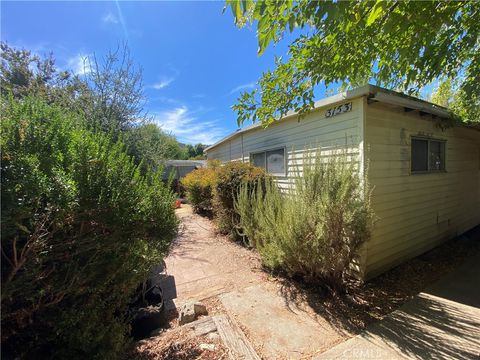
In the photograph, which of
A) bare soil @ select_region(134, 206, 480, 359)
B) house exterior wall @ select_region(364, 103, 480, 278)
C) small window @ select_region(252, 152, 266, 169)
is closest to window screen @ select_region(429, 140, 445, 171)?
house exterior wall @ select_region(364, 103, 480, 278)

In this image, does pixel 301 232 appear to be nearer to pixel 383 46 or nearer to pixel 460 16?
pixel 383 46

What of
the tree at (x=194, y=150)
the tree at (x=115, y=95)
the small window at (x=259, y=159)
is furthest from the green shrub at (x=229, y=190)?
the tree at (x=194, y=150)

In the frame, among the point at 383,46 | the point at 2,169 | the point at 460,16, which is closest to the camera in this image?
the point at 2,169

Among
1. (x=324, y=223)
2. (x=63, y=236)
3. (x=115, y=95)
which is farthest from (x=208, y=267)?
(x=115, y=95)

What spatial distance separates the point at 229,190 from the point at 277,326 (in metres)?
3.97

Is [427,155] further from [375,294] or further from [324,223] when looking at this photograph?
[324,223]

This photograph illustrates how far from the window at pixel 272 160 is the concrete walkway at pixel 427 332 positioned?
12.9ft

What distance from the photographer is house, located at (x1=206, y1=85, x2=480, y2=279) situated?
4113 mm

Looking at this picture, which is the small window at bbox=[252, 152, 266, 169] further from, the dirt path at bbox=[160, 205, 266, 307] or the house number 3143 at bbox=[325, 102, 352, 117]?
the house number 3143 at bbox=[325, 102, 352, 117]

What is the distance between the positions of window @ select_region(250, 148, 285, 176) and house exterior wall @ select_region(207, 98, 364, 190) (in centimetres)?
15

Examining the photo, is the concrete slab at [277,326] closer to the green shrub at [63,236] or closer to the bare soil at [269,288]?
the bare soil at [269,288]

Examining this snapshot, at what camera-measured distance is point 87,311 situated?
1.69 metres

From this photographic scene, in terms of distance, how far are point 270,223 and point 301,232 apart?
2.50 ft

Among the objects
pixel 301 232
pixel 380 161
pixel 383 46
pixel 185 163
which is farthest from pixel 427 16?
pixel 185 163
